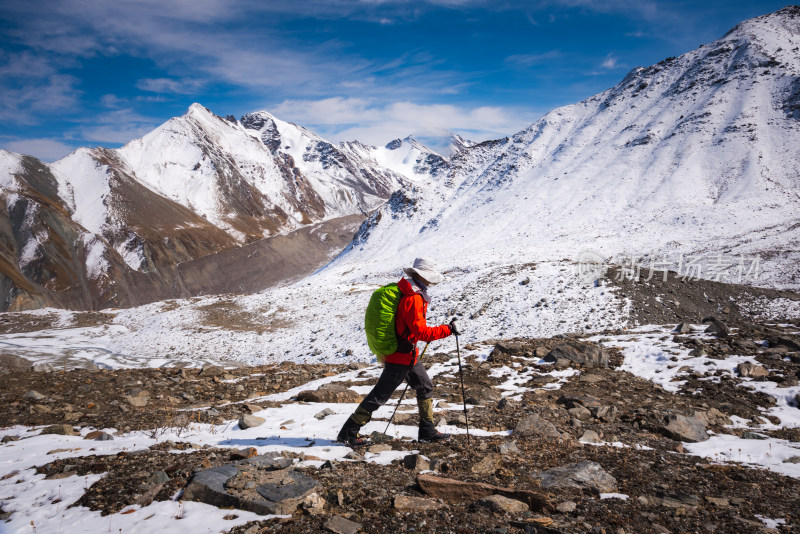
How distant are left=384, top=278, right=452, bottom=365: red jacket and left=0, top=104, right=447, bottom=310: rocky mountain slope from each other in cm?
8226

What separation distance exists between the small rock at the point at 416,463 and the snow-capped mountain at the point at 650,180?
32.9 meters

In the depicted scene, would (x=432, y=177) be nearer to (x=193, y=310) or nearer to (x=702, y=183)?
(x=702, y=183)

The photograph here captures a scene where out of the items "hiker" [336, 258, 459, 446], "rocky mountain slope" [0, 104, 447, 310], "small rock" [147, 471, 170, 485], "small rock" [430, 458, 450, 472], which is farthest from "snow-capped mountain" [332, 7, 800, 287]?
"small rock" [147, 471, 170, 485]

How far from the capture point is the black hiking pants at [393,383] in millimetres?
6547

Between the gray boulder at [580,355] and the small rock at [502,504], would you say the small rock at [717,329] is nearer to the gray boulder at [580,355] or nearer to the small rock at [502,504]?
the gray boulder at [580,355]

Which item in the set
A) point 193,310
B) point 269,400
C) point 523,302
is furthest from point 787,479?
point 193,310

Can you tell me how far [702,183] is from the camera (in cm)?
5428

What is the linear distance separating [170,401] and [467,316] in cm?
1694

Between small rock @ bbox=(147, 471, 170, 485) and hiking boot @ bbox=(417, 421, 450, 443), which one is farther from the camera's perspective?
hiking boot @ bbox=(417, 421, 450, 443)

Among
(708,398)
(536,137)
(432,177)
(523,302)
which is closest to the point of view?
(708,398)

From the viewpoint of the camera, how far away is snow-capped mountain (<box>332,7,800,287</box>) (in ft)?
144

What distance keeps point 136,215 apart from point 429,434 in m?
122

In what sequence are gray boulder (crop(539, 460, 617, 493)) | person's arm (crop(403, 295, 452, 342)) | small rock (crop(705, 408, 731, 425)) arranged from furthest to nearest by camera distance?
small rock (crop(705, 408, 731, 425))
person's arm (crop(403, 295, 452, 342))
gray boulder (crop(539, 460, 617, 493))

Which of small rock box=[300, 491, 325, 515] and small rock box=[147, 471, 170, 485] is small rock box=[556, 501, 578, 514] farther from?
small rock box=[147, 471, 170, 485]
